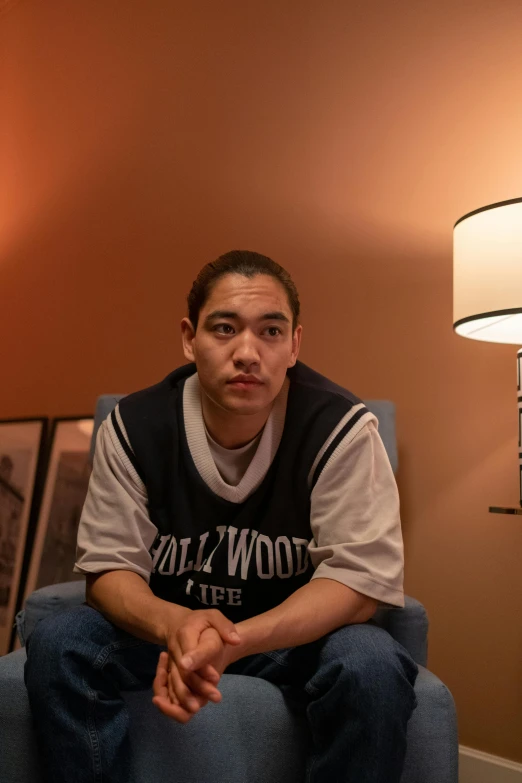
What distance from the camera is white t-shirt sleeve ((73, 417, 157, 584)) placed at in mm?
1354

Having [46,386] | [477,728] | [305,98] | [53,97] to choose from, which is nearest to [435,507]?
[477,728]

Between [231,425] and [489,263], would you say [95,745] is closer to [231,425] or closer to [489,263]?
[231,425]

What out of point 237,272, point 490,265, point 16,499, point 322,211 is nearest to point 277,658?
point 237,272

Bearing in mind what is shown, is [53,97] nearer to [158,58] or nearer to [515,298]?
[158,58]

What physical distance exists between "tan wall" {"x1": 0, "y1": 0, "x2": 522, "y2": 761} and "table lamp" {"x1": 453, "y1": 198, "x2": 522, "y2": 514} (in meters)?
0.37

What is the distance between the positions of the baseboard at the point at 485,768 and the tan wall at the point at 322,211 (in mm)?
27

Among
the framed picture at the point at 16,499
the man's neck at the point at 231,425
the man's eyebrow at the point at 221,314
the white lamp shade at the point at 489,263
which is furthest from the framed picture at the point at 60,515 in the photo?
the white lamp shade at the point at 489,263

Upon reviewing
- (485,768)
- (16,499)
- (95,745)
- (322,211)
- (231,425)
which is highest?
(322,211)

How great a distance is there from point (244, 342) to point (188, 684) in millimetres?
603

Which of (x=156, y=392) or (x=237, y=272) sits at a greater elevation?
(x=237, y=272)

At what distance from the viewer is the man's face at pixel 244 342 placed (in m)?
1.40

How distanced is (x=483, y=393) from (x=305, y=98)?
3.56ft

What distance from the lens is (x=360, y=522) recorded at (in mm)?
1307

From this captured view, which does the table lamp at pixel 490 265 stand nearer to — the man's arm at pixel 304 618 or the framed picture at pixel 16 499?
the man's arm at pixel 304 618
